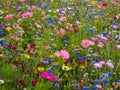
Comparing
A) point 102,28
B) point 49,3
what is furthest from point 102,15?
point 49,3

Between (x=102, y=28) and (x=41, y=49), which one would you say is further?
(x=102, y=28)

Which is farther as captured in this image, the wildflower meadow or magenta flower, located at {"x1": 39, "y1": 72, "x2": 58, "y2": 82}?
the wildflower meadow

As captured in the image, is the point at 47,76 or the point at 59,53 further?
the point at 59,53

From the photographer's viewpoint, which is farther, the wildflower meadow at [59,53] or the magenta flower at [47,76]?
the wildflower meadow at [59,53]

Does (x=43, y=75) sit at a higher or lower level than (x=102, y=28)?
higher

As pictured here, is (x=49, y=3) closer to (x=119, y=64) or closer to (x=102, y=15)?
(x=102, y=15)

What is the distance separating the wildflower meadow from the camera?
3336 millimetres

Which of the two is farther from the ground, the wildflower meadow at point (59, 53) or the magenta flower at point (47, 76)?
the magenta flower at point (47, 76)

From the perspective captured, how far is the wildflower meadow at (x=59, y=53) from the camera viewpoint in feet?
10.9

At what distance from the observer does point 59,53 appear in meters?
3.69

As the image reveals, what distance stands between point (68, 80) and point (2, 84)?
0.63m

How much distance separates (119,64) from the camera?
3.73m

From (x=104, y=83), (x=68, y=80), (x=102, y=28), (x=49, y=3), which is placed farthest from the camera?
(x=49, y=3)

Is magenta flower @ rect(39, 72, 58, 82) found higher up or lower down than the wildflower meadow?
higher up
